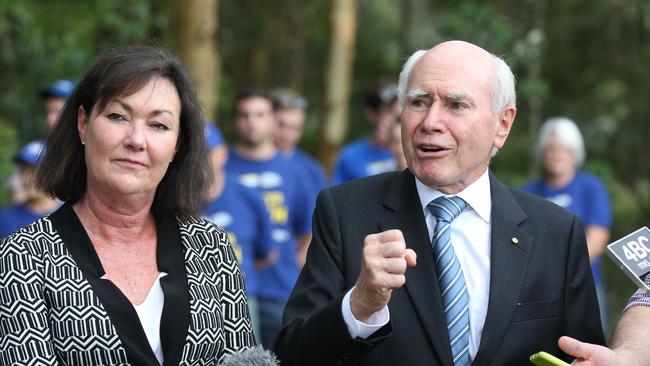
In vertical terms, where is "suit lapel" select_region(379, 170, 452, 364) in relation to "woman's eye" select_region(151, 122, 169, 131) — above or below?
below

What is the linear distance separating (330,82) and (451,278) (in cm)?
1777

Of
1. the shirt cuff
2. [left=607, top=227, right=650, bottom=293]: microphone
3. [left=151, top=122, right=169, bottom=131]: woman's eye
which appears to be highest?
[left=151, top=122, right=169, bottom=131]: woman's eye

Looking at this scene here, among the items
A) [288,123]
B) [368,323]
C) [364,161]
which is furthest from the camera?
[288,123]

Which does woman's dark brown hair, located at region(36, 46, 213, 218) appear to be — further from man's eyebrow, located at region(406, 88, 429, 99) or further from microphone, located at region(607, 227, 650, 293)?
microphone, located at region(607, 227, 650, 293)

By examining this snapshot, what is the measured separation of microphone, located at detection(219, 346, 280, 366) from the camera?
4301 millimetres

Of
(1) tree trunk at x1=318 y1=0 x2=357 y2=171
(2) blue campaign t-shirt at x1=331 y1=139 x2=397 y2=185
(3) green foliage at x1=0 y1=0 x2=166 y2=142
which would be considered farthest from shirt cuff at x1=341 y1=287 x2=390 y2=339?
(1) tree trunk at x1=318 y1=0 x2=357 y2=171

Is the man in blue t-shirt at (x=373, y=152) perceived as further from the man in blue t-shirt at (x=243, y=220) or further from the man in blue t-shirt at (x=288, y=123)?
the man in blue t-shirt at (x=243, y=220)

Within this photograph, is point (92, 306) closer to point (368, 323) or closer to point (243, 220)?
point (368, 323)

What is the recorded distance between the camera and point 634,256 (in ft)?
15.4

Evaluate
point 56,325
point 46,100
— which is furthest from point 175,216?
point 46,100

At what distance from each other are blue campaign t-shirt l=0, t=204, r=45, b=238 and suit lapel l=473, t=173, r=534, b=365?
4.92 m

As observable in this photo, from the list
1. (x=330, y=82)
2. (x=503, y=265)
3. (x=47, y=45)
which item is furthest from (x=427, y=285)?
(x=330, y=82)

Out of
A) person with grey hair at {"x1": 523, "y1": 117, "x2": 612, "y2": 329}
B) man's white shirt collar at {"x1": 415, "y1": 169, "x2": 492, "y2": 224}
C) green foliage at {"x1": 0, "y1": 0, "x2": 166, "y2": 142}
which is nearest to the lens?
man's white shirt collar at {"x1": 415, "y1": 169, "x2": 492, "y2": 224}

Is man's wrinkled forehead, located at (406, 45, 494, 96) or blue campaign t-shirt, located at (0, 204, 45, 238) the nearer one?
man's wrinkled forehead, located at (406, 45, 494, 96)
